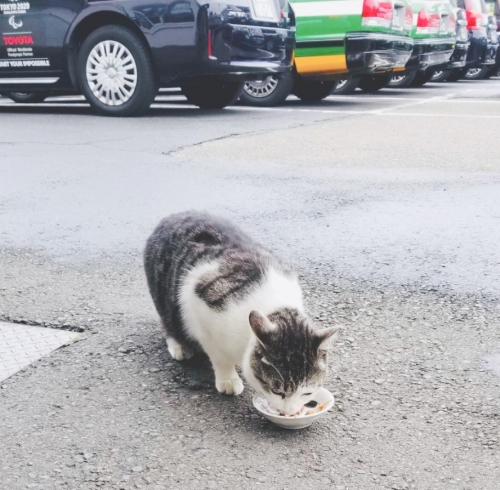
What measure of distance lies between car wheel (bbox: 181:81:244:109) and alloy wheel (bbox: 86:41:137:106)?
56.3 inches

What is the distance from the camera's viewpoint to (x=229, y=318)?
8.02 feet

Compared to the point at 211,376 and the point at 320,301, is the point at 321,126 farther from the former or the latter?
the point at 211,376

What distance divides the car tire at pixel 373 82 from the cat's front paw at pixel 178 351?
1299 cm

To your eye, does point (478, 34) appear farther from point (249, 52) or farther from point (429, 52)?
point (249, 52)

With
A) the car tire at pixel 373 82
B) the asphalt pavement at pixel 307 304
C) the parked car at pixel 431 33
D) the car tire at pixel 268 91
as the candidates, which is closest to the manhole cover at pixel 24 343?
the asphalt pavement at pixel 307 304

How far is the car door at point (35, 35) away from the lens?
9453 mm

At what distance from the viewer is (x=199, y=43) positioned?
8.84 meters

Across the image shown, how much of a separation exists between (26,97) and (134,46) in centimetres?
363

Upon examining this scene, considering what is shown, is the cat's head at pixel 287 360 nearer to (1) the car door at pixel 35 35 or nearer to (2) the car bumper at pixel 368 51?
(1) the car door at pixel 35 35

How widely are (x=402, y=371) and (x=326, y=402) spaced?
0.42m

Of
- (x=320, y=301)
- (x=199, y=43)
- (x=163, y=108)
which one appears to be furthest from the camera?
(x=163, y=108)

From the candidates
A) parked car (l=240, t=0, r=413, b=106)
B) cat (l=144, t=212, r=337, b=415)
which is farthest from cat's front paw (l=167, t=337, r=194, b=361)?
parked car (l=240, t=0, r=413, b=106)

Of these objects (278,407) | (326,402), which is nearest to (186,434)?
(278,407)

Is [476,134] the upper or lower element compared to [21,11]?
lower
